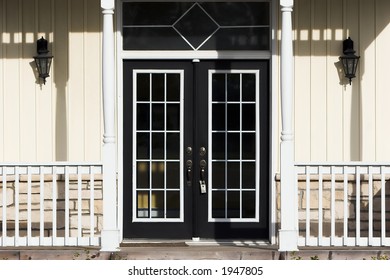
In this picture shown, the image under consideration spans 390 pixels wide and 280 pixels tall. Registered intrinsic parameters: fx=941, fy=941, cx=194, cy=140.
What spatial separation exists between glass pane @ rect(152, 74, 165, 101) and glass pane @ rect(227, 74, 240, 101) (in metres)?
0.80

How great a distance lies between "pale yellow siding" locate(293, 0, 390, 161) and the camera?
11.4 meters

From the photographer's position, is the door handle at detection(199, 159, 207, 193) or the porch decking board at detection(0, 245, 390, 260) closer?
the porch decking board at detection(0, 245, 390, 260)

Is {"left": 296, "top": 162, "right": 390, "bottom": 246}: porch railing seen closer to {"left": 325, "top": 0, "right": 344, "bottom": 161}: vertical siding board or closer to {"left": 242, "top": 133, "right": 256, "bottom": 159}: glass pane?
{"left": 325, "top": 0, "right": 344, "bottom": 161}: vertical siding board

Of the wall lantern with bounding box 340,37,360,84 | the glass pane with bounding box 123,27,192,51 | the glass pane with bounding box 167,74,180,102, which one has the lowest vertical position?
the glass pane with bounding box 167,74,180,102

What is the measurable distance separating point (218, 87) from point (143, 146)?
115 centimetres

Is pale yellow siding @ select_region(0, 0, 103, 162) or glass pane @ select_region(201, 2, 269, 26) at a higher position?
glass pane @ select_region(201, 2, 269, 26)

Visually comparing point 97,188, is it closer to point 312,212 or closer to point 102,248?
point 102,248

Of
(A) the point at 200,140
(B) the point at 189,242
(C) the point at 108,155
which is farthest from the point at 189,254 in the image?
(A) the point at 200,140

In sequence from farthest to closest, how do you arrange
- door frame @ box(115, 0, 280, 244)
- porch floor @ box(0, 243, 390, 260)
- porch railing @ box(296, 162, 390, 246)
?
door frame @ box(115, 0, 280, 244) → porch railing @ box(296, 162, 390, 246) → porch floor @ box(0, 243, 390, 260)

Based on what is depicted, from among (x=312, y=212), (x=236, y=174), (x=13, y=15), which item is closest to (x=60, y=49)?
(x=13, y=15)

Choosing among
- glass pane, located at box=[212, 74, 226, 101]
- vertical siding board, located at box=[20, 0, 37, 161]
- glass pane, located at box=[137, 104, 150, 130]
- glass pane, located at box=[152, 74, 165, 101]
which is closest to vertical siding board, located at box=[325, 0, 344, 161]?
glass pane, located at box=[212, 74, 226, 101]

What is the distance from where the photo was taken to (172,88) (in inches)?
448

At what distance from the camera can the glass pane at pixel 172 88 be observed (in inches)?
448

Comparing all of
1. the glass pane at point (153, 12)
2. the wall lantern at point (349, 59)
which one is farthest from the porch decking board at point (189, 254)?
the glass pane at point (153, 12)
